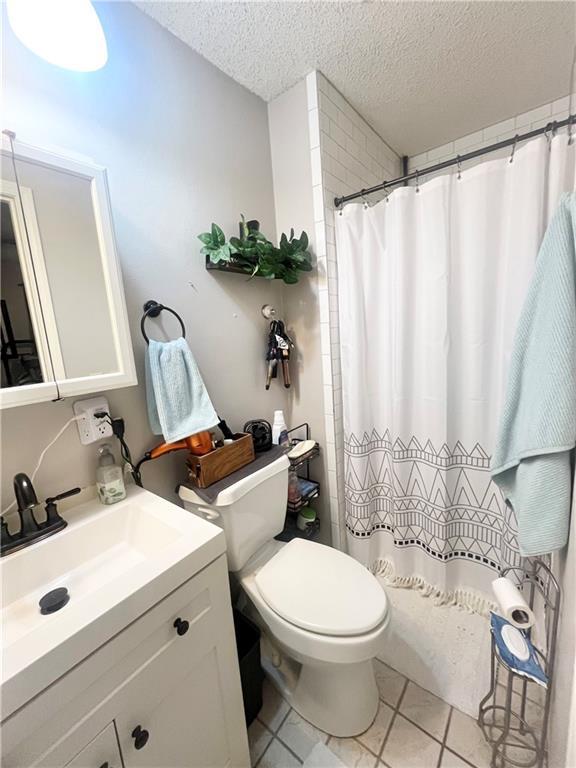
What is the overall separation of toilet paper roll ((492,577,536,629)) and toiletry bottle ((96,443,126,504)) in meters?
1.16

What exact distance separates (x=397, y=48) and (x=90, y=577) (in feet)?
6.87

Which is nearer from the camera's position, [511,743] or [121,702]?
[121,702]

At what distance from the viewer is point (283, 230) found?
155cm

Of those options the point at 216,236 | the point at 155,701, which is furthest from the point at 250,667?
the point at 216,236

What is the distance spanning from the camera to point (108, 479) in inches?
37.5

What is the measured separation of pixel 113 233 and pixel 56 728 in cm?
110

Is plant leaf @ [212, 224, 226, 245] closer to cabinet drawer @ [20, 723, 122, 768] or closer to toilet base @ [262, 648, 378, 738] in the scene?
cabinet drawer @ [20, 723, 122, 768]

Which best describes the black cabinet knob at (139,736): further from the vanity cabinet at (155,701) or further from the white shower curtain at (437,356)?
the white shower curtain at (437,356)

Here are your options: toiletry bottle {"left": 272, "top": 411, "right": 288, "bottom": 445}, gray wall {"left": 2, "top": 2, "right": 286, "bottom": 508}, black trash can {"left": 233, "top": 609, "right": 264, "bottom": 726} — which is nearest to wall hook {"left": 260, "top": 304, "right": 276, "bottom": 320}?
gray wall {"left": 2, "top": 2, "right": 286, "bottom": 508}

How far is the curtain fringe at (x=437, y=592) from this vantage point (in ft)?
4.76

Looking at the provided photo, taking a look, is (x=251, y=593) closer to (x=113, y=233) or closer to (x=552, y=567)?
(x=552, y=567)

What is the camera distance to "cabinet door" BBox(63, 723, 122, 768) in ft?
1.87

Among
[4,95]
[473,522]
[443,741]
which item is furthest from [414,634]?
[4,95]

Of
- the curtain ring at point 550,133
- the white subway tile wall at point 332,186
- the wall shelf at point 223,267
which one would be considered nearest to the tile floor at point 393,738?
the white subway tile wall at point 332,186
